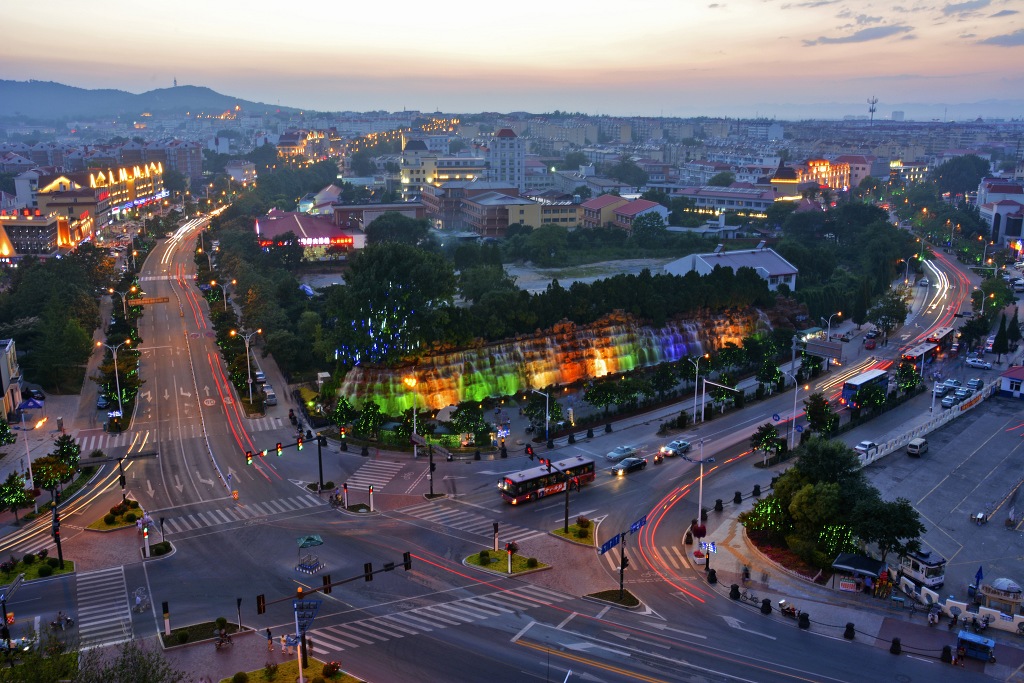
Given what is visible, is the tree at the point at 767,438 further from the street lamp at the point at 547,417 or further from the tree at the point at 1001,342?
the tree at the point at 1001,342

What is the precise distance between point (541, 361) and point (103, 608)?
1392 inches

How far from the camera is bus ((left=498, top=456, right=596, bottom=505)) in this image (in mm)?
41656

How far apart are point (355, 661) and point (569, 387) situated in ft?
115

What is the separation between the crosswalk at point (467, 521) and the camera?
38.5 metres

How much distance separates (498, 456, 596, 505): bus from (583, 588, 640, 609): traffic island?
828 centimetres

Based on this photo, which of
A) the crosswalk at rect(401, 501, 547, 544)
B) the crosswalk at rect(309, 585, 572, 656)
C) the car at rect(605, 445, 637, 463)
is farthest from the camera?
the car at rect(605, 445, 637, 463)

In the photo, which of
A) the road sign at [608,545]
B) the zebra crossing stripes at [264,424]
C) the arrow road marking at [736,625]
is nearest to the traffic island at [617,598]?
the road sign at [608,545]

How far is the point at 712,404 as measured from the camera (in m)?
55.8

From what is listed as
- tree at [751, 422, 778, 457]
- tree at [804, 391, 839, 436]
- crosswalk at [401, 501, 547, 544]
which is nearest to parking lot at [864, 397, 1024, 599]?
tree at [804, 391, 839, 436]

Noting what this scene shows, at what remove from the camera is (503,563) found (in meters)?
35.6

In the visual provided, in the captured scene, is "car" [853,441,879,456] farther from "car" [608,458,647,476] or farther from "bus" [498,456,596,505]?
"bus" [498,456,596,505]

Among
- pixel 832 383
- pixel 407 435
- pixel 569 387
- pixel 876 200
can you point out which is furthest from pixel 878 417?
pixel 876 200

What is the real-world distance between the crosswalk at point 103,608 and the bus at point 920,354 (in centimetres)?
5412

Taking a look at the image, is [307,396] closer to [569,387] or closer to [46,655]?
[569,387]
